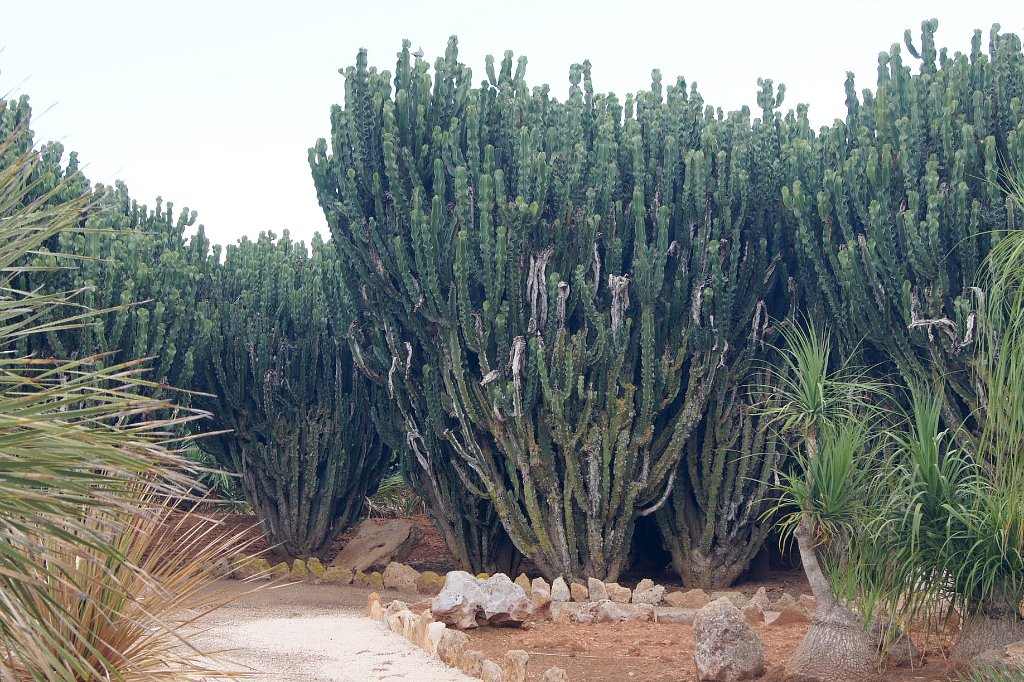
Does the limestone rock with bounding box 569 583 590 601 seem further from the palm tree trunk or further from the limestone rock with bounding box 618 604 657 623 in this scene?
the palm tree trunk

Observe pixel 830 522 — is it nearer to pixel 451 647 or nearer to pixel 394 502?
pixel 451 647

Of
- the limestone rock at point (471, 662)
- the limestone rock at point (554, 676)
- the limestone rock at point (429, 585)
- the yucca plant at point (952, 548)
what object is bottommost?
the limestone rock at point (429, 585)

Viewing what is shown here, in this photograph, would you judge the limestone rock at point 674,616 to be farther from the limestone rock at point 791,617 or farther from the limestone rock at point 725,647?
the limestone rock at point 725,647

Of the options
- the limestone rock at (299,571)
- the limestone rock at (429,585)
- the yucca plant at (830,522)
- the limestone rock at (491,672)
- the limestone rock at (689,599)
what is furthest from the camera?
the limestone rock at (299,571)

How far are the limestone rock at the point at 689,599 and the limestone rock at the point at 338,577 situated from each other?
11.6 feet

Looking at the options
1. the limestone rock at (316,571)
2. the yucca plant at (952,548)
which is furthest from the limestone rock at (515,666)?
the limestone rock at (316,571)

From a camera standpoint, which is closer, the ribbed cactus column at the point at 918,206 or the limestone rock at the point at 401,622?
the limestone rock at the point at 401,622

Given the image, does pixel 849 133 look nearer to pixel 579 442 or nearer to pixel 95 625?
pixel 579 442

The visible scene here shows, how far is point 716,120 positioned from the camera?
382 inches

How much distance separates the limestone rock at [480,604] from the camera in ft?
23.2

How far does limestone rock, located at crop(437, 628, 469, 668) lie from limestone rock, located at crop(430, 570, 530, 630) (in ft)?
→ 2.57

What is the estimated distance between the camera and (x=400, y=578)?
32.2 ft

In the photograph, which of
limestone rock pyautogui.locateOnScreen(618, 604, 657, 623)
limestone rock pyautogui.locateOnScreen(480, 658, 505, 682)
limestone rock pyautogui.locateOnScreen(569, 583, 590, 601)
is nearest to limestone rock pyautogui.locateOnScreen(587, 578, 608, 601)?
limestone rock pyautogui.locateOnScreen(569, 583, 590, 601)

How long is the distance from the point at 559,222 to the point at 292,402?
13.5 feet
